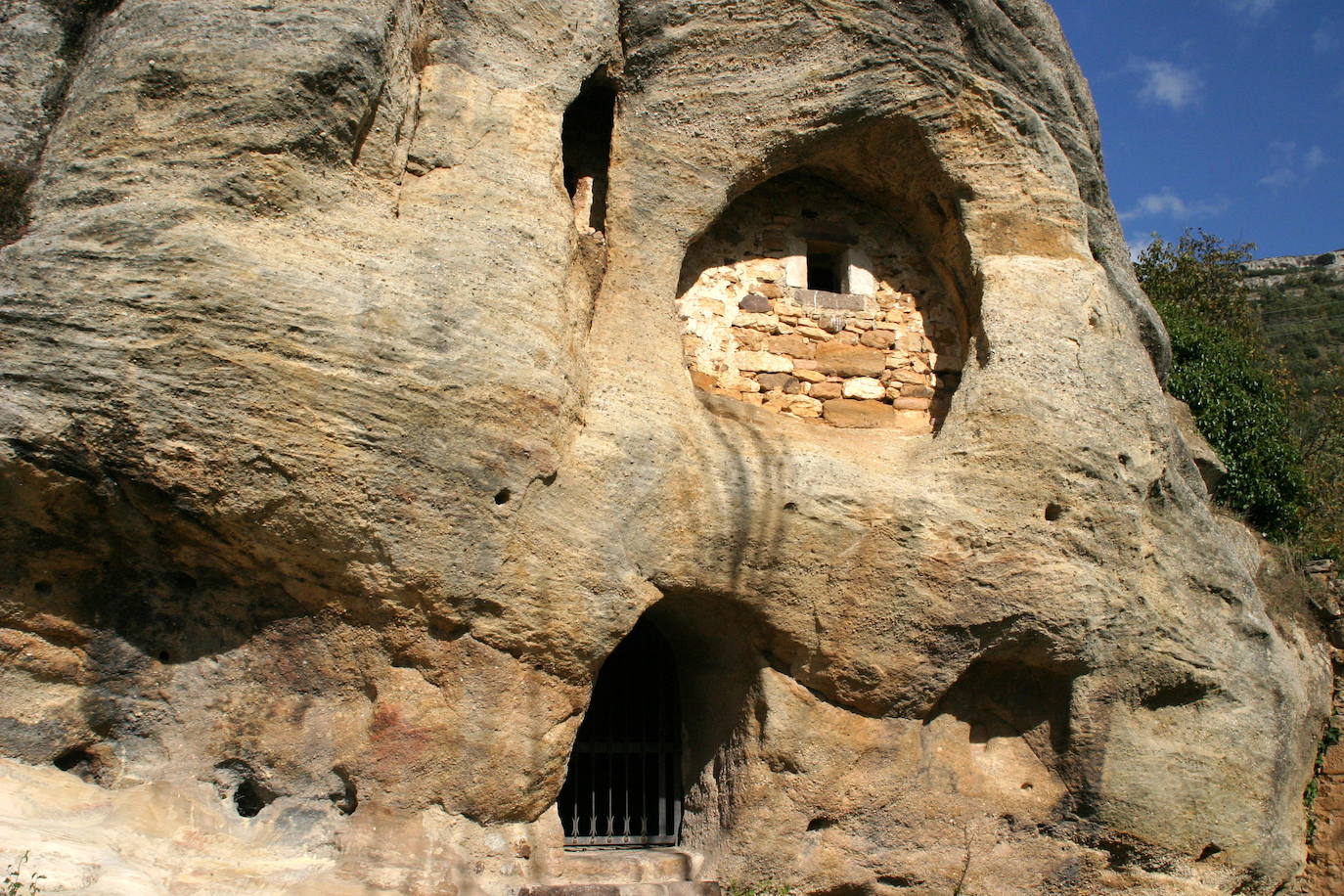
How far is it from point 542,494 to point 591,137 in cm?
245

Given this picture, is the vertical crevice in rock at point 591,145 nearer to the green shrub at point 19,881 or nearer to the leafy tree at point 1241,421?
the green shrub at point 19,881

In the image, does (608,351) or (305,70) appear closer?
(305,70)

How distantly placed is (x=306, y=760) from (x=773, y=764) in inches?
78.9

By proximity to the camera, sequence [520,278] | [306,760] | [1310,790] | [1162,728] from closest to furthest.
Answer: [306,760] → [520,278] → [1162,728] → [1310,790]

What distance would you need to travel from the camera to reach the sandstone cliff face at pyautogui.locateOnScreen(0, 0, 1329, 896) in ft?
13.4

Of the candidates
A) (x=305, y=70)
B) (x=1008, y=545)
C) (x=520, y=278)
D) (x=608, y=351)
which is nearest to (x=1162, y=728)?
(x=1008, y=545)

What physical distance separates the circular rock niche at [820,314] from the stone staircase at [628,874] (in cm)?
222

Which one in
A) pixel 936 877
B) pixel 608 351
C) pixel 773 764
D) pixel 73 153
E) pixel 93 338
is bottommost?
pixel 936 877

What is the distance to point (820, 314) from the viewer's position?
6.18m

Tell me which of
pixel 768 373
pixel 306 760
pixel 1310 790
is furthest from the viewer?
pixel 1310 790

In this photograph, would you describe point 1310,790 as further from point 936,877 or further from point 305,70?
point 305,70

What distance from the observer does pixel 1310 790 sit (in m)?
6.35

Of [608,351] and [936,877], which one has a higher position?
[608,351]

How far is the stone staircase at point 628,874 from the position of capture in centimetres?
457
